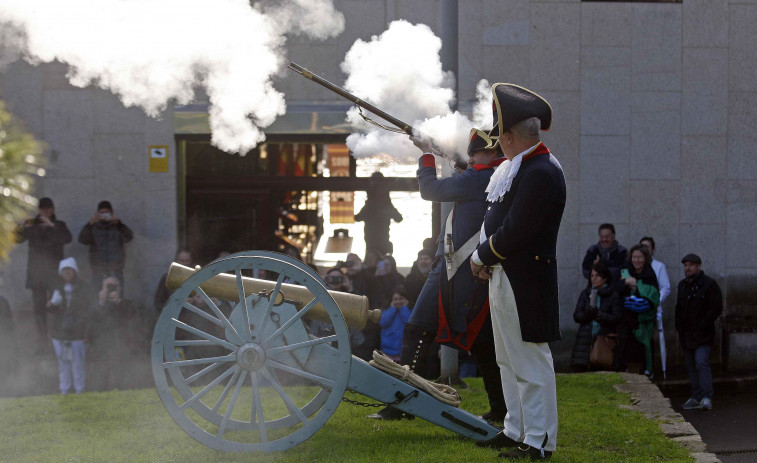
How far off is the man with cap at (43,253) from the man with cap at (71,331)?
94 cm

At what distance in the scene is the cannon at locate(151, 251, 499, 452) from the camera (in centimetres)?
505

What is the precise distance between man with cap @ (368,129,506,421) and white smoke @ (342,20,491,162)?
451 millimetres

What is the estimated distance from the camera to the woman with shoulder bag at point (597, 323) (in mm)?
9648

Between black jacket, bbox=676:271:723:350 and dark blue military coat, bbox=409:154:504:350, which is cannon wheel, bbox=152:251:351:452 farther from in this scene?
black jacket, bbox=676:271:723:350

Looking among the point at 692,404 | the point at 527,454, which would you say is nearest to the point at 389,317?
the point at 692,404

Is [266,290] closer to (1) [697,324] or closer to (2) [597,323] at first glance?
(2) [597,323]

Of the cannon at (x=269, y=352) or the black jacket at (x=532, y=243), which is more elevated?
the black jacket at (x=532, y=243)

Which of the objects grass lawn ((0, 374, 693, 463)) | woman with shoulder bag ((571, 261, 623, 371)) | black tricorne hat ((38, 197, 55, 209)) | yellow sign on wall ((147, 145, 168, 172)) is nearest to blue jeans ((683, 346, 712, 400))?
woman with shoulder bag ((571, 261, 623, 371))

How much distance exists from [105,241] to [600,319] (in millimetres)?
5902

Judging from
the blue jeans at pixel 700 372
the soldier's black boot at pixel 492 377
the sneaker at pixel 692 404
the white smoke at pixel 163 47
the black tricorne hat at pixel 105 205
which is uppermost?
the white smoke at pixel 163 47

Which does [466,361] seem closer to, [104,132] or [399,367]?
[399,367]

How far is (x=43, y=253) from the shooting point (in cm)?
1131

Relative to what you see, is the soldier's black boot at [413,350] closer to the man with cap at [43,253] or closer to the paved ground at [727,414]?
the paved ground at [727,414]

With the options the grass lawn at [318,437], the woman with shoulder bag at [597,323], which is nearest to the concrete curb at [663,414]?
the grass lawn at [318,437]
